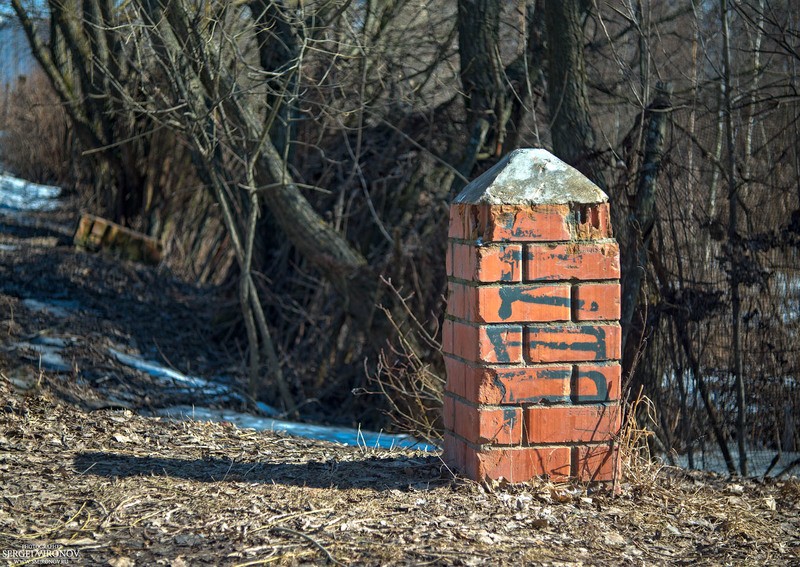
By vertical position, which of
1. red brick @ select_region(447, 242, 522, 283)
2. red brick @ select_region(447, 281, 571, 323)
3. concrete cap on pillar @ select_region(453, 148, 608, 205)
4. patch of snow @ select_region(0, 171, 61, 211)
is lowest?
red brick @ select_region(447, 281, 571, 323)

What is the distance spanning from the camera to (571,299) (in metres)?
2.97

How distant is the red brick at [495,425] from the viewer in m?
2.91

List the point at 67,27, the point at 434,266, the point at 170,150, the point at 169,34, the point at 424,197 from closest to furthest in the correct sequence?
the point at 169,34 → the point at 434,266 → the point at 424,197 → the point at 67,27 → the point at 170,150

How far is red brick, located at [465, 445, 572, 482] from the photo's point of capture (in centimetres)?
296

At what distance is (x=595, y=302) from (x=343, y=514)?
112 centimetres

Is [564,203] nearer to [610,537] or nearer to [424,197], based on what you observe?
[610,537]

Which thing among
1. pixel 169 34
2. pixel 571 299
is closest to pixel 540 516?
pixel 571 299

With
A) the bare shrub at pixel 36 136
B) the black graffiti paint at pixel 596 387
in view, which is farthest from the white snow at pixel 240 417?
the bare shrub at pixel 36 136

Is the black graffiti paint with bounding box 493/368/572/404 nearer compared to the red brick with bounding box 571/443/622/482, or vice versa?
the black graffiti paint with bounding box 493/368/572/404

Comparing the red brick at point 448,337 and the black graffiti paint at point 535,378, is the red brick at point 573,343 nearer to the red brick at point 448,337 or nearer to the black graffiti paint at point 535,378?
the black graffiti paint at point 535,378

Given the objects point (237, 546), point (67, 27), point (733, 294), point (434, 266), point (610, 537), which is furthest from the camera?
point (67, 27)

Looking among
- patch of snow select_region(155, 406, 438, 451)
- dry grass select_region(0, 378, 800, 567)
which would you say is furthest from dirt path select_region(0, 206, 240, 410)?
dry grass select_region(0, 378, 800, 567)

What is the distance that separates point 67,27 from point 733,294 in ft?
23.3

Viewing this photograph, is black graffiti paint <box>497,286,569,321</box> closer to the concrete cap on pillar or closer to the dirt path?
the concrete cap on pillar
